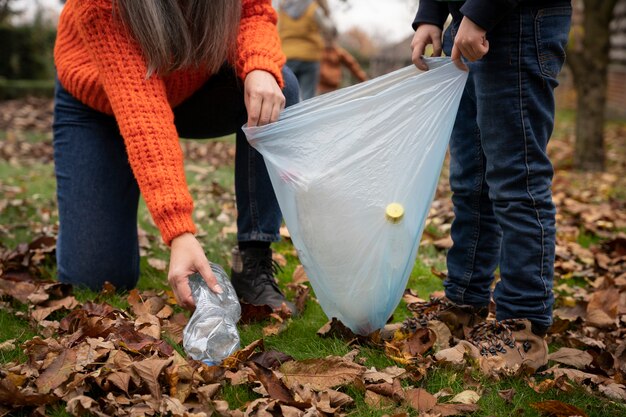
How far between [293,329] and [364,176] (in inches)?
21.9

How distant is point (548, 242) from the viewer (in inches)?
69.5

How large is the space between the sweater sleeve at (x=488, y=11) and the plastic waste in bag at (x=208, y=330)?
98 centimetres

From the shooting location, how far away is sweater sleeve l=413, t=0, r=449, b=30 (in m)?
2.01

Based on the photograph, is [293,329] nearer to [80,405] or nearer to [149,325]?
[149,325]

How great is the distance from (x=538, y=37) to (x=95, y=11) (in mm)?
1252

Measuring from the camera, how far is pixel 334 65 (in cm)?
742

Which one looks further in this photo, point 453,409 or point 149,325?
point 149,325

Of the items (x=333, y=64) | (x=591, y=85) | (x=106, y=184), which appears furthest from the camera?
(x=333, y=64)

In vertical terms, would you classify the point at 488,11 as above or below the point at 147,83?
above

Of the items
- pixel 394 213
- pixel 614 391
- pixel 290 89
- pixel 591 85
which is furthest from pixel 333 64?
pixel 614 391

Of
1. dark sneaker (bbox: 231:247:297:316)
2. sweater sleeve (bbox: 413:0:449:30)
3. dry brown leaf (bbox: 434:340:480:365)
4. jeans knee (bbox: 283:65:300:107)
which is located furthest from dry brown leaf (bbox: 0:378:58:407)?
sweater sleeve (bbox: 413:0:449:30)

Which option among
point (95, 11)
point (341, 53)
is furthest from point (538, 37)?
point (341, 53)

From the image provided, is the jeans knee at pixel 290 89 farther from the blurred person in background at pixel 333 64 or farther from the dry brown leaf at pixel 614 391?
the blurred person in background at pixel 333 64

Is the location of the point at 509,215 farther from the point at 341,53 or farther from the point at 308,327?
the point at 341,53
